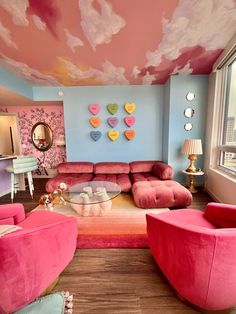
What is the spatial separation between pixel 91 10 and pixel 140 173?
2.83m

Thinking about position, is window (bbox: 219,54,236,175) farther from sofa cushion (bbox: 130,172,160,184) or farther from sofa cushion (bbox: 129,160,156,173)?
sofa cushion (bbox: 129,160,156,173)

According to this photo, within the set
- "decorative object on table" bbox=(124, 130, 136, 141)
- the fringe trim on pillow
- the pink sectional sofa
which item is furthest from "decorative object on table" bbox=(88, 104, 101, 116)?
the fringe trim on pillow

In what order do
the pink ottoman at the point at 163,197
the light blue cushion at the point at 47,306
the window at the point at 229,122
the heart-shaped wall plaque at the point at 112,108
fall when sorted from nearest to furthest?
1. the light blue cushion at the point at 47,306
2. the pink ottoman at the point at 163,197
3. the window at the point at 229,122
4. the heart-shaped wall plaque at the point at 112,108

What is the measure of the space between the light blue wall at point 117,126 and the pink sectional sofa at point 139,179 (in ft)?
1.25

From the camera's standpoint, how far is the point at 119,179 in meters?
3.20

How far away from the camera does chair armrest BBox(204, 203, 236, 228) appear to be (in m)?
1.36

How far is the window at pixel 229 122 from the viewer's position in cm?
266

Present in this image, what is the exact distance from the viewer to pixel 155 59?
2.83 m

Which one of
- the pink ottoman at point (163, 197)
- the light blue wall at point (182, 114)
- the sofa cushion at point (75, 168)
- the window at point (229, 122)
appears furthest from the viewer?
the sofa cushion at point (75, 168)

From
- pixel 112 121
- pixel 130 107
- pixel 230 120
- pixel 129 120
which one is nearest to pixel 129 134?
pixel 129 120

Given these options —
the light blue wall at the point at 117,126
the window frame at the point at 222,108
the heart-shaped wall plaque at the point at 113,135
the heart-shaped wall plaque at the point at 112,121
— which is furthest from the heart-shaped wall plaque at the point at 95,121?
the window frame at the point at 222,108

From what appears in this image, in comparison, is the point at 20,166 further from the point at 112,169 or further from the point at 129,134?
the point at 129,134

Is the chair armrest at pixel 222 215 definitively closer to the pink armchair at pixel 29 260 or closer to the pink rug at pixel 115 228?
the pink rug at pixel 115 228

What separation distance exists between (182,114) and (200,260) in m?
3.07
